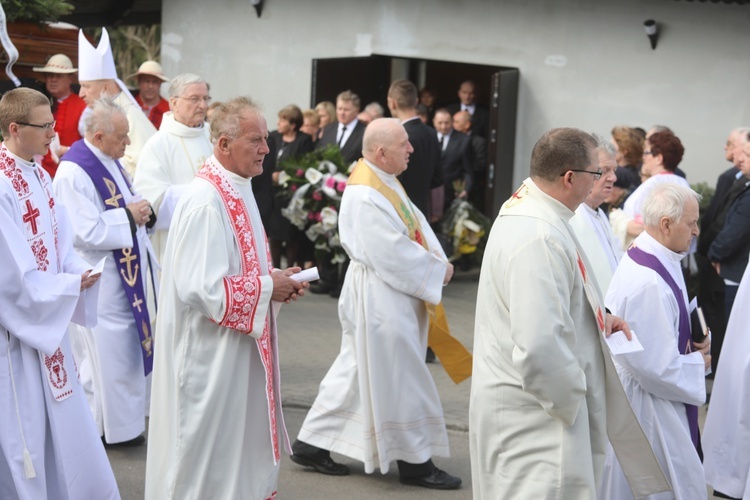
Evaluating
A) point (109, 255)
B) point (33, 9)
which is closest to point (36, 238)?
point (109, 255)

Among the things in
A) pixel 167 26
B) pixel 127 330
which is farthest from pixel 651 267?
pixel 167 26

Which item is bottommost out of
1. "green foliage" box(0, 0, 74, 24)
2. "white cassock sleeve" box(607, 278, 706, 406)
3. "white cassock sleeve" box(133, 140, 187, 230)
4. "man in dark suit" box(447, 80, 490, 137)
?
"white cassock sleeve" box(607, 278, 706, 406)

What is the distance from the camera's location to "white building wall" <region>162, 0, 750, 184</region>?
36.8 ft

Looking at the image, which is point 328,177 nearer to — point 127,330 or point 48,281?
point 127,330

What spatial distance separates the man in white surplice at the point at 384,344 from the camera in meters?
6.06

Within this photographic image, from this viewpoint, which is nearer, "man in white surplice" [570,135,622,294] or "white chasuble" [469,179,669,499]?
"white chasuble" [469,179,669,499]

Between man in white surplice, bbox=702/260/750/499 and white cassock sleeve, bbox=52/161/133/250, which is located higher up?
white cassock sleeve, bbox=52/161/133/250

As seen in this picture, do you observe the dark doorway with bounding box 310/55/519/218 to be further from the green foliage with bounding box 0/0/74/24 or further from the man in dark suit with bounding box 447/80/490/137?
the green foliage with bounding box 0/0/74/24

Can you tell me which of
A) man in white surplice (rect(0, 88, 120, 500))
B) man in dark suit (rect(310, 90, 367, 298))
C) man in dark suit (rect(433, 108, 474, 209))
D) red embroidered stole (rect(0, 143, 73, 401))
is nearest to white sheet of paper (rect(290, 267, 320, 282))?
man in white surplice (rect(0, 88, 120, 500))

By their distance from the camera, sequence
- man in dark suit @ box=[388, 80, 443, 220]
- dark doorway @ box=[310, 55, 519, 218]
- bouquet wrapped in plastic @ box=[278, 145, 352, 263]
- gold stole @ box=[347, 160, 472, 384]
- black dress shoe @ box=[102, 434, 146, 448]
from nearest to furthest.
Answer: gold stole @ box=[347, 160, 472, 384] → black dress shoe @ box=[102, 434, 146, 448] → man in dark suit @ box=[388, 80, 443, 220] → bouquet wrapped in plastic @ box=[278, 145, 352, 263] → dark doorway @ box=[310, 55, 519, 218]

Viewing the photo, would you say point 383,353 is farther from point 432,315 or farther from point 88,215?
point 88,215

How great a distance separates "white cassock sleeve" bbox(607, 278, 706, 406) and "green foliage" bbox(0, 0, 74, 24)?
5.44 meters

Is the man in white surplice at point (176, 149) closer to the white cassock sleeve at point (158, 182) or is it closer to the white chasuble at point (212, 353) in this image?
the white cassock sleeve at point (158, 182)

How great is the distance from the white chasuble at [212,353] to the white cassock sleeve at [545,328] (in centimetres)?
132
